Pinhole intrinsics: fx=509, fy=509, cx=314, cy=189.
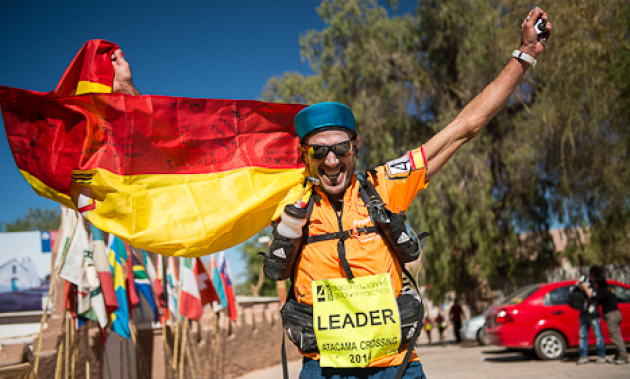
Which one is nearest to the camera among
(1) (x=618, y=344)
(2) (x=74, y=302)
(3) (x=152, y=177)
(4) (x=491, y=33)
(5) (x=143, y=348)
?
(3) (x=152, y=177)

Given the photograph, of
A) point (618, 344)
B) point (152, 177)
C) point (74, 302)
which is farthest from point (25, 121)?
point (618, 344)

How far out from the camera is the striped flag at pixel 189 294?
10.7 meters

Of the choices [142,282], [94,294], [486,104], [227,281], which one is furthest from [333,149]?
[227,281]

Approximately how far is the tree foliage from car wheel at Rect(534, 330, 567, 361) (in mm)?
4540

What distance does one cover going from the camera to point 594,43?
10.6 meters

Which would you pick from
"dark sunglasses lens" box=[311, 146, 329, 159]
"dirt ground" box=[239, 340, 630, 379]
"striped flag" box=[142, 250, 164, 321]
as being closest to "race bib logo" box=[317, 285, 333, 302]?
"dark sunglasses lens" box=[311, 146, 329, 159]

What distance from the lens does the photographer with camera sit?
9.63 m

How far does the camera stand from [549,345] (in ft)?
35.8

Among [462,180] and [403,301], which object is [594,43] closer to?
[462,180]

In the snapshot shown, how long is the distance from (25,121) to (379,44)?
51.0ft

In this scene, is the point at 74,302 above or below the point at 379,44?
below

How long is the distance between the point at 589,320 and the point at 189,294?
797 cm

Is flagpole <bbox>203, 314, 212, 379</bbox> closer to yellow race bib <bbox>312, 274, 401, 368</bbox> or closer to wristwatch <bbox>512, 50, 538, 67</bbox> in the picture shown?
yellow race bib <bbox>312, 274, 401, 368</bbox>

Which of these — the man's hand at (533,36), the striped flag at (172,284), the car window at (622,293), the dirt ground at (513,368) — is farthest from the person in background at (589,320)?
the man's hand at (533,36)
